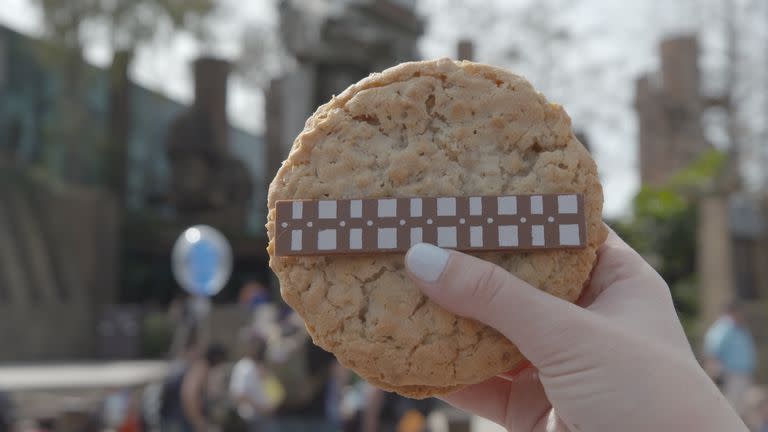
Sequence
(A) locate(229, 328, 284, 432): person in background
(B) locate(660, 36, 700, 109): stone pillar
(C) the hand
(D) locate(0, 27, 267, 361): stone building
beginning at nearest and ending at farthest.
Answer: (C) the hand
(A) locate(229, 328, 284, 432): person in background
(D) locate(0, 27, 267, 361): stone building
(B) locate(660, 36, 700, 109): stone pillar

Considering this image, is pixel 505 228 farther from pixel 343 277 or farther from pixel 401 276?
pixel 343 277

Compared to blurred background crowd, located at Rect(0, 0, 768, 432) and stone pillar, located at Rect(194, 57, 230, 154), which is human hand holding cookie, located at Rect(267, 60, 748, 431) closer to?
blurred background crowd, located at Rect(0, 0, 768, 432)

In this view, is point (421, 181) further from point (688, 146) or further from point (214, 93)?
point (688, 146)

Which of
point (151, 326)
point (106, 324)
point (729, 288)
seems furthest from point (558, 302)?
point (106, 324)

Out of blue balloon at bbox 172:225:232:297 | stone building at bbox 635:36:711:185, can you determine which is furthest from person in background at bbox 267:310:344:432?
stone building at bbox 635:36:711:185

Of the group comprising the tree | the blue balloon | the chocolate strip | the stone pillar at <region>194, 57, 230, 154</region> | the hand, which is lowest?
the blue balloon

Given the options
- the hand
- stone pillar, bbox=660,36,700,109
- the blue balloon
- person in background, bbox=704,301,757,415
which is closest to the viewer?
the hand

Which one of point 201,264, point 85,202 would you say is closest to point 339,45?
point 201,264

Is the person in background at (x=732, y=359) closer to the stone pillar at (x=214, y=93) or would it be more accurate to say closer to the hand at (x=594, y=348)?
Result: the hand at (x=594, y=348)
